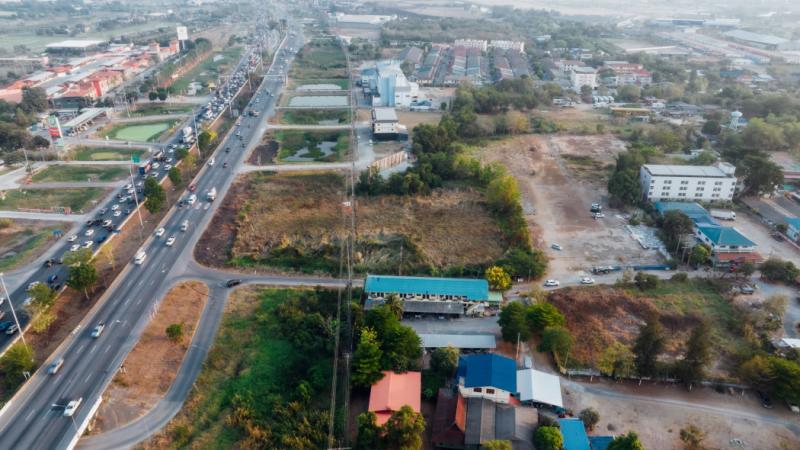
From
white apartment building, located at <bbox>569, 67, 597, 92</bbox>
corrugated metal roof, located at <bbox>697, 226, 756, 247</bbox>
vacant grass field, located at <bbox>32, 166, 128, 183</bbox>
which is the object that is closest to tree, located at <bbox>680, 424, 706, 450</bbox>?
corrugated metal roof, located at <bbox>697, 226, 756, 247</bbox>

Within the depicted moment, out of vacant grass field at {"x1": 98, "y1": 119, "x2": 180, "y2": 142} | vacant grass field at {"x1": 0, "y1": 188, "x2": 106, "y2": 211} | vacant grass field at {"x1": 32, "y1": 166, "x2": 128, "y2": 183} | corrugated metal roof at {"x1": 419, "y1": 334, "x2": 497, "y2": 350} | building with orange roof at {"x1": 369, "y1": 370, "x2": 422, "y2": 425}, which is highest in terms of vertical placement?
vacant grass field at {"x1": 98, "y1": 119, "x2": 180, "y2": 142}

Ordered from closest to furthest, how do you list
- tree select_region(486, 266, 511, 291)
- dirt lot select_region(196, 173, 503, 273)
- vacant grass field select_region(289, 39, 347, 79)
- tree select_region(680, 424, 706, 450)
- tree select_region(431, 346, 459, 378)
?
tree select_region(680, 424, 706, 450) → tree select_region(431, 346, 459, 378) → tree select_region(486, 266, 511, 291) → dirt lot select_region(196, 173, 503, 273) → vacant grass field select_region(289, 39, 347, 79)

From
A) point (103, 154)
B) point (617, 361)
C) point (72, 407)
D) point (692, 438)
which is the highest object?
point (103, 154)

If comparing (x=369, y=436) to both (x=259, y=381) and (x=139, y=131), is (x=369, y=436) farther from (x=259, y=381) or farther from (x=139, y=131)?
(x=139, y=131)

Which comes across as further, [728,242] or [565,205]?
→ [565,205]

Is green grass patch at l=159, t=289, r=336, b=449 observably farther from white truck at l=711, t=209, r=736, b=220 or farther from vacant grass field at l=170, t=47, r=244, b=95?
vacant grass field at l=170, t=47, r=244, b=95

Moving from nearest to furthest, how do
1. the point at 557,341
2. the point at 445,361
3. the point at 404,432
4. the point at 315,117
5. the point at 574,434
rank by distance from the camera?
the point at 404,432, the point at 574,434, the point at 445,361, the point at 557,341, the point at 315,117

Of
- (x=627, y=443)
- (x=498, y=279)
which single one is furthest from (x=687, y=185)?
(x=627, y=443)
